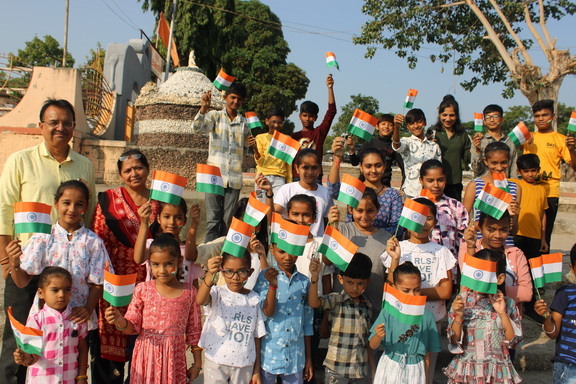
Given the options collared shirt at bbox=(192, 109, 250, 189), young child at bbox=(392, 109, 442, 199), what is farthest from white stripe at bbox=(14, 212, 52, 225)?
young child at bbox=(392, 109, 442, 199)

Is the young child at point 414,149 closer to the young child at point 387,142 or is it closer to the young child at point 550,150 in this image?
the young child at point 387,142

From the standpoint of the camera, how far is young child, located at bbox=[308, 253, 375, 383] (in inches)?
125

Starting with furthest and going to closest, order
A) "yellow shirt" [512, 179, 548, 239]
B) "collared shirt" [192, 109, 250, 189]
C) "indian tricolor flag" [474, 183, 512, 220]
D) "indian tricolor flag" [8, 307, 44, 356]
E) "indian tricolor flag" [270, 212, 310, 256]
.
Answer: "collared shirt" [192, 109, 250, 189], "yellow shirt" [512, 179, 548, 239], "indian tricolor flag" [474, 183, 512, 220], "indian tricolor flag" [270, 212, 310, 256], "indian tricolor flag" [8, 307, 44, 356]

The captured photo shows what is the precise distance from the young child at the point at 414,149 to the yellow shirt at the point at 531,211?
2.75 feet

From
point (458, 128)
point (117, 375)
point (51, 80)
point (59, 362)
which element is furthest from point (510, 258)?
point (51, 80)

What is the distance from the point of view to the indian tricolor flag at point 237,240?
297 centimetres

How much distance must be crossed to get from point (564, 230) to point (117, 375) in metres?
8.20

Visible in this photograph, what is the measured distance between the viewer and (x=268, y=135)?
5.50 m

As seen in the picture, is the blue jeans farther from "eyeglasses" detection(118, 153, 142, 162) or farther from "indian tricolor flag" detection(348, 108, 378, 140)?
"eyeglasses" detection(118, 153, 142, 162)

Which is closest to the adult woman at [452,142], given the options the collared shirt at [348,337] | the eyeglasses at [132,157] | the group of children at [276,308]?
the group of children at [276,308]

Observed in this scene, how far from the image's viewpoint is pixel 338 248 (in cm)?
311

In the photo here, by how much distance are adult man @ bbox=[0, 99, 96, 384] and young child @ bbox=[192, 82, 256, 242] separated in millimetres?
1834

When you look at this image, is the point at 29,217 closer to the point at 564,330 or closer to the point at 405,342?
the point at 405,342

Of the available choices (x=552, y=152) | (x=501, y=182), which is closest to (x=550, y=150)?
(x=552, y=152)
